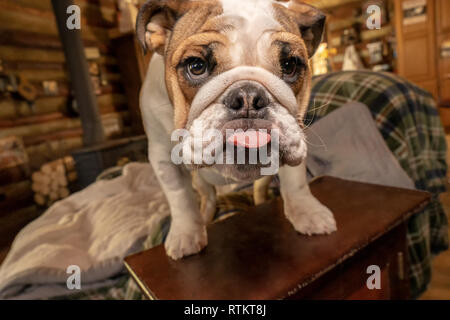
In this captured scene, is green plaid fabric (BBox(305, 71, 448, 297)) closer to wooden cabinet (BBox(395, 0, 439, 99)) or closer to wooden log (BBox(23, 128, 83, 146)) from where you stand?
wooden log (BBox(23, 128, 83, 146))

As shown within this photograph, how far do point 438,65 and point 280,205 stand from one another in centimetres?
557

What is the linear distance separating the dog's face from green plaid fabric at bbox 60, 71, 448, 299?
21.0 inches

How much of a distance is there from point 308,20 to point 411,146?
0.86 metres

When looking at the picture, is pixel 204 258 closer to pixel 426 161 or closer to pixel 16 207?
pixel 426 161

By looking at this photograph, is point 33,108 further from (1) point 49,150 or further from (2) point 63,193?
A: (2) point 63,193

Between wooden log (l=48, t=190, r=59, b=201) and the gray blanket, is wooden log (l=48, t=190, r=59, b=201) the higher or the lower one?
the lower one

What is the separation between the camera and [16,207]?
2891mm

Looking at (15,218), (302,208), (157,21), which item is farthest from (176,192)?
(15,218)

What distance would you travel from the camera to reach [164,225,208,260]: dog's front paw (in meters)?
0.79

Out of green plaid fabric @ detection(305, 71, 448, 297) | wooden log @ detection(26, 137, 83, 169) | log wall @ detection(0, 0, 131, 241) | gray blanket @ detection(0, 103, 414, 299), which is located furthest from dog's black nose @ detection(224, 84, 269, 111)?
wooden log @ detection(26, 137, 83, 169)

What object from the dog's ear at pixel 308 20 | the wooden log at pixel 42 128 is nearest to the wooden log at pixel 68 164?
the wooden log at pixel 42 128

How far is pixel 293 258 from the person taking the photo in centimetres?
71

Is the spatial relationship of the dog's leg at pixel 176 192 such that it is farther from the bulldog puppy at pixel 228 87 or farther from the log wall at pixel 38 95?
the log wall at pixel 38 95
